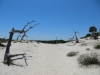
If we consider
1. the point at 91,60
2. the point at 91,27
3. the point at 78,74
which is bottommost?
the point at 78,74

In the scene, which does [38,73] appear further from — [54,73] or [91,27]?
[91,27]

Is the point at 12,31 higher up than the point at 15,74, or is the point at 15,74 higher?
the point at 12,31

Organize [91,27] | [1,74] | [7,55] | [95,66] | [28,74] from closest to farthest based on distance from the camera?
[1,74] → [28,74] → [95,66] → [7,55] → [91,27]

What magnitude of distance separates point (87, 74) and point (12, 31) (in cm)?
773

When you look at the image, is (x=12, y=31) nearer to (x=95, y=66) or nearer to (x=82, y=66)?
(x=82, y=66)

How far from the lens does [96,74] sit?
7926 mm

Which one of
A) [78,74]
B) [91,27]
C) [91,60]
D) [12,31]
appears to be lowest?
[78,74]

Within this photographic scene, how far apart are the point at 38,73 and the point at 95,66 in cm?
459

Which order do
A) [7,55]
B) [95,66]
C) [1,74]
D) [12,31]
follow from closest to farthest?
[1,74], [95,66], [7,55], [12,31]

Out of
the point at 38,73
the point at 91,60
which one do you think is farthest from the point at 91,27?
the point at 38,73

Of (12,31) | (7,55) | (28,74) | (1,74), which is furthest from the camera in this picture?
(12,31)

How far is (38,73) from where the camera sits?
341 inches

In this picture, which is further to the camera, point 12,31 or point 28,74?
point 12,31

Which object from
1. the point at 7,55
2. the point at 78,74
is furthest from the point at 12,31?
the point at 78,74
